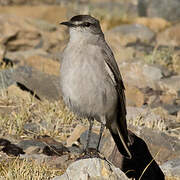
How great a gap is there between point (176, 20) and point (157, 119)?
451 inches

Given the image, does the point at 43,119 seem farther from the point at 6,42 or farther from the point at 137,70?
the point at 6,42

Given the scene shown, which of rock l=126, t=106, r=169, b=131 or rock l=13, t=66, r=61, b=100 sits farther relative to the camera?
rock l=13, t=66, r=61, b=100

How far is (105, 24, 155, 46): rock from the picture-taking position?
14898 millimetres

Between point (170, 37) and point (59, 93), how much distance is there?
7574 mm

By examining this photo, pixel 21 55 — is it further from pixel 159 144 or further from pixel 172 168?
A: pixel 172 168

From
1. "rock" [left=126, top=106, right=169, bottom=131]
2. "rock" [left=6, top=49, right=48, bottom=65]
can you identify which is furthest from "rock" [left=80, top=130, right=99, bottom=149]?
"rock" [left=6, top=49, right=48, bottom=65]

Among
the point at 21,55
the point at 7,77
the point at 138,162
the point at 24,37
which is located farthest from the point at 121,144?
the point at 24,37

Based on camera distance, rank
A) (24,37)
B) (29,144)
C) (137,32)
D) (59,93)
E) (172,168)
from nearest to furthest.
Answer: (172,168) → (29,144) → (59,93) → (24,37) → (137,32)

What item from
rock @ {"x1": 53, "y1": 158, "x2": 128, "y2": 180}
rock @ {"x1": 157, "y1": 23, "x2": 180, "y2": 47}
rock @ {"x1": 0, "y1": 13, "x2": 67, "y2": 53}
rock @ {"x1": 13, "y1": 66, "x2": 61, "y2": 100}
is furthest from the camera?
rock @ {"x1": 157, "y1": 23, "x2": 180, "y2": 47}

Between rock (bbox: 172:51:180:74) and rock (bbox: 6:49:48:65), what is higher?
rock (bbox: 172:51:180:74)

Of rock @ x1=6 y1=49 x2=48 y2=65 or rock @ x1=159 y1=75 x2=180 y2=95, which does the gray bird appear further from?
rock @ x1=6 y1=49 x2=48 y2=65

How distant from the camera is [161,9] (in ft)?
64.7

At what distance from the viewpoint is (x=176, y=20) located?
1925 centimetres

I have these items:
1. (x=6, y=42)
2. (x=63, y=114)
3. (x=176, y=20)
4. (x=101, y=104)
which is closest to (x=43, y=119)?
(x=63, y=114)
